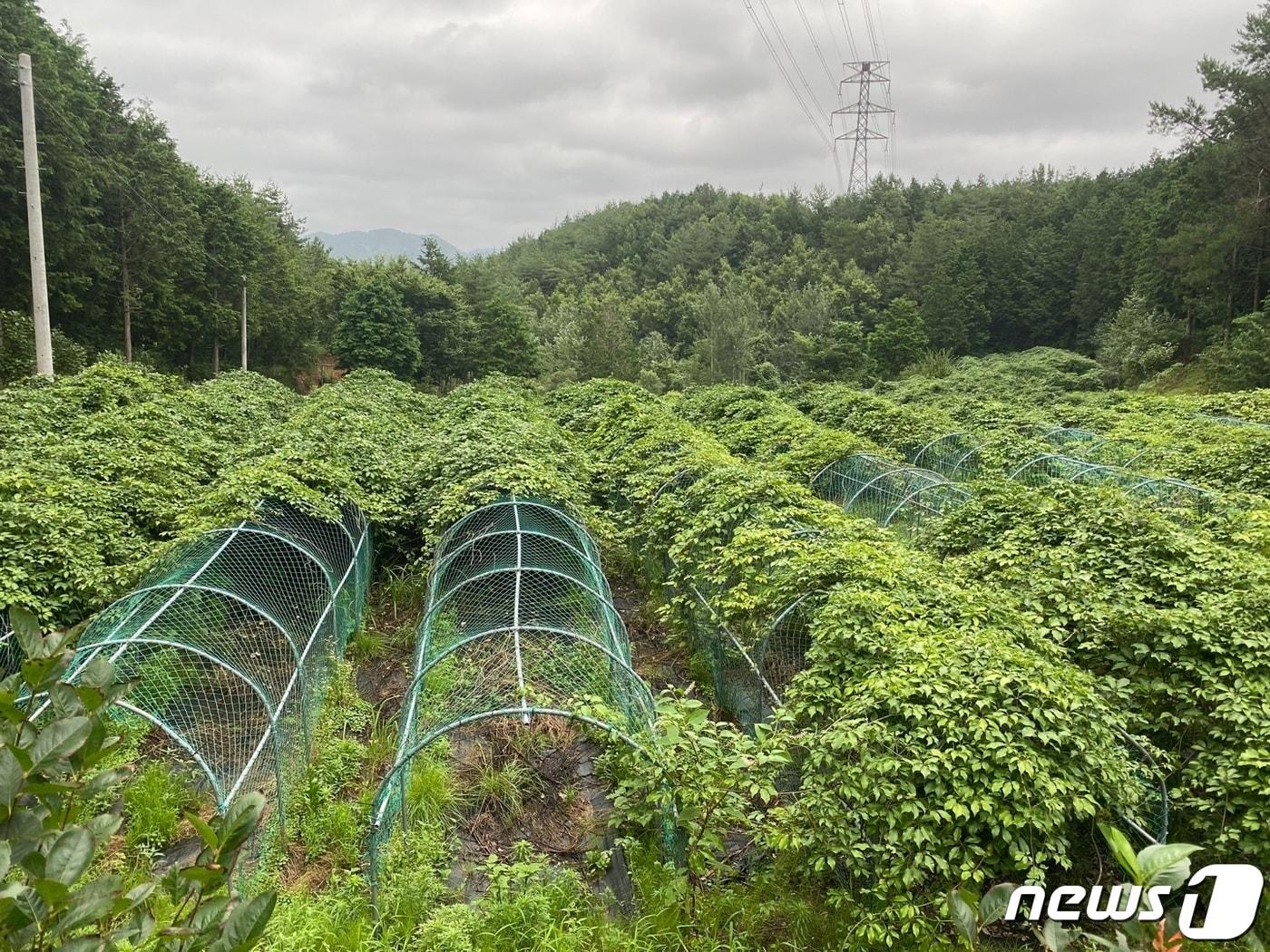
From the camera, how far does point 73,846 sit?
1.19m

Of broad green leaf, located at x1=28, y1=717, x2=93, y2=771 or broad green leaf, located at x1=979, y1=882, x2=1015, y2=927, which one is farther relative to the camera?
broad green leaf, located at x1=979, y1=882, x2=1015, y2=927

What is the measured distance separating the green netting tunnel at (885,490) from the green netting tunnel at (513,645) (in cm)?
440

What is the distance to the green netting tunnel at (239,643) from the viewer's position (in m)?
5.21

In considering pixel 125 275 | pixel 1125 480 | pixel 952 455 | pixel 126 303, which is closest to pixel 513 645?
pixel 1125 480

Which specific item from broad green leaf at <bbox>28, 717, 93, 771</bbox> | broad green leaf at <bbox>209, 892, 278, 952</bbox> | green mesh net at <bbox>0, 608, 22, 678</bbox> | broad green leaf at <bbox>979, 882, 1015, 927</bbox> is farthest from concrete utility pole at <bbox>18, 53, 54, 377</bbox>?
broad green leaf at <bbox>979, 882, 1015, 927</bbox>

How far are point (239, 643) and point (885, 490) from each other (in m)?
8.67

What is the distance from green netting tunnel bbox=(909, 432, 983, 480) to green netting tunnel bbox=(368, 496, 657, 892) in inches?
323

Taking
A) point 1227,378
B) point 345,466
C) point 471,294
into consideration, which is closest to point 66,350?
point 345,466

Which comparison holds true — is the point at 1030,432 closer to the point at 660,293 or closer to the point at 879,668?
the point at 879,668

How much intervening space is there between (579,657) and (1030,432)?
1347 cm

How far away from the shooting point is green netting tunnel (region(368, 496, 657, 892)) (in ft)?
16.1

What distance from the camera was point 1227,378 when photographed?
25.1m

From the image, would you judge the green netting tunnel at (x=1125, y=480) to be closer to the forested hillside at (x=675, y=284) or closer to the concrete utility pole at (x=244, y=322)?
the forested hillside at (x=675, y=284)

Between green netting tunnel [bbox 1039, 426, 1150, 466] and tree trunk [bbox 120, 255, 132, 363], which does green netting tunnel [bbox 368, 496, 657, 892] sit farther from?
tree trunk [bbox 120, 255, 132, 363]
